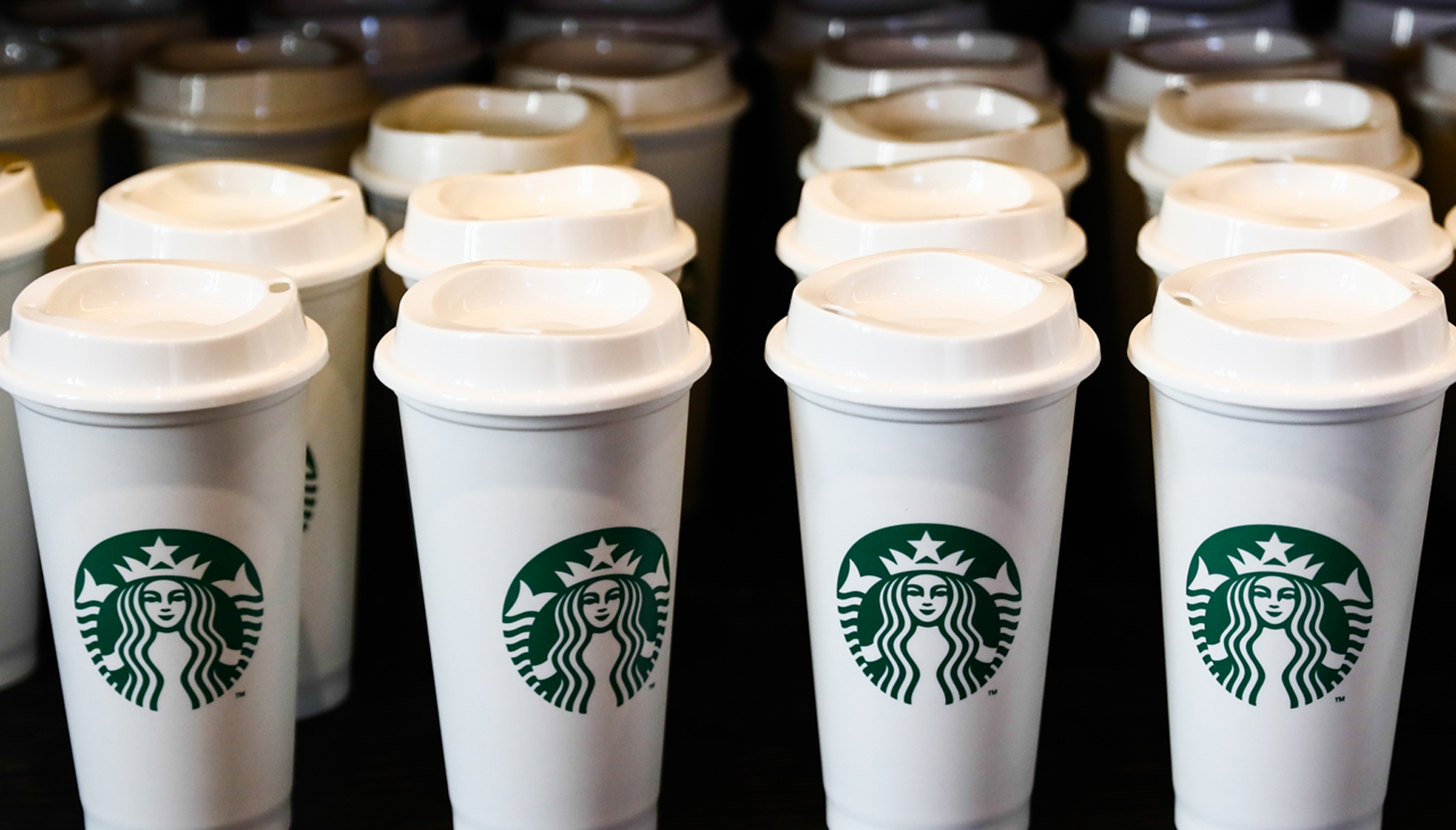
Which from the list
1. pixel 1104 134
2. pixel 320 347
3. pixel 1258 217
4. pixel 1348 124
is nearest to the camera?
pixel 320 347

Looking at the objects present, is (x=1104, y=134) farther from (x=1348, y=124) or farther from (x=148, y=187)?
(x=148, y=187)

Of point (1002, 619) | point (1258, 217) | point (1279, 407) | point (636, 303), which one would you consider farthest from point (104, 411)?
point (1258, 217)

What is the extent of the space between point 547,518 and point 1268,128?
0.98 meters

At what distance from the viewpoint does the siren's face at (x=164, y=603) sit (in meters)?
1.09

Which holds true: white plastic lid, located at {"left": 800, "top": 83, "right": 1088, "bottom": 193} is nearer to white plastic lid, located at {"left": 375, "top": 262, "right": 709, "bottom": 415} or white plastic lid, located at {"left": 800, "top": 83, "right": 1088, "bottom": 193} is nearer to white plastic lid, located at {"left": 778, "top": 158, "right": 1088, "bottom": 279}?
white plastic lid, located at {"left": 778, "top": 158, "right": 1088, "bottom": 279}

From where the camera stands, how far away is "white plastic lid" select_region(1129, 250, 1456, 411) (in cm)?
100

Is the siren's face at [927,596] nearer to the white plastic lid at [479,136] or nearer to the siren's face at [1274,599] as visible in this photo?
the siren's face at [1274,599]

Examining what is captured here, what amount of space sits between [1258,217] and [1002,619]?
0.40 meters

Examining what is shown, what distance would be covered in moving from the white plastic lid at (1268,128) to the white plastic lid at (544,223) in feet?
1.59

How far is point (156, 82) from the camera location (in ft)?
5.48

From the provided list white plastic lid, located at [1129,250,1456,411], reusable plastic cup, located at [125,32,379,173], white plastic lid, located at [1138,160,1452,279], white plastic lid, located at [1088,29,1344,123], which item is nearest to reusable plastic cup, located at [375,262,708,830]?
white plastic lid, located at [1129,250,1456,411]

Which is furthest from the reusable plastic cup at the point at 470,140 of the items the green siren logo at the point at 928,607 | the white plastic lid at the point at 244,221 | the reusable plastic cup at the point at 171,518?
the green siren logo at the point at 928,607

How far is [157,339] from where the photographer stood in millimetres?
1014

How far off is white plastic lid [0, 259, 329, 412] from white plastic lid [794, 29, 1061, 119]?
802 millimetres
